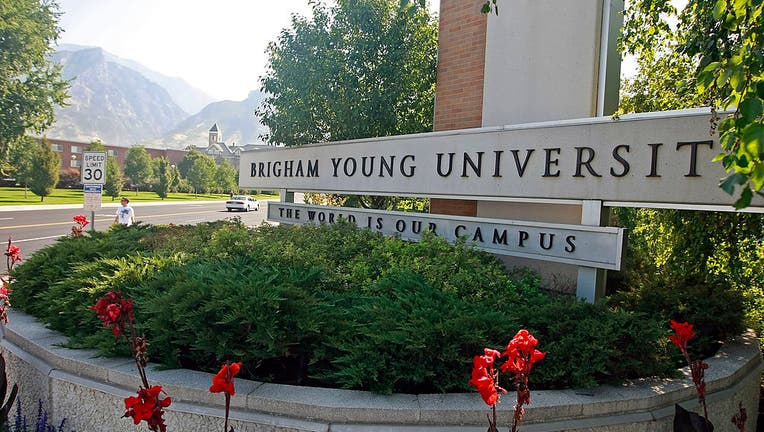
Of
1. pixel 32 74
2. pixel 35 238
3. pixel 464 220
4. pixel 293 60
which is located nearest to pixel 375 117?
pixel 293 60

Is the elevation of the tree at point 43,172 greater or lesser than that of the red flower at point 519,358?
greater

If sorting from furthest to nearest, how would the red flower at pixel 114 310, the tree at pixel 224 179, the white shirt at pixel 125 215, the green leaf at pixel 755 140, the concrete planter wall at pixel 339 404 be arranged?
the tree at pixel 224 179, the white shirt at pixel 125 215, the concrete planter wall at pixel 339 404, the red flower at pixel 114 310, the green leaf at pixel 755 140

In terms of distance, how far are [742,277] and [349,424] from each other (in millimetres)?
6749

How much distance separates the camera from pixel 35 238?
16094 millimetres

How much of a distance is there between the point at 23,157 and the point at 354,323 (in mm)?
45613

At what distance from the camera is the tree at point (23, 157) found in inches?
1174

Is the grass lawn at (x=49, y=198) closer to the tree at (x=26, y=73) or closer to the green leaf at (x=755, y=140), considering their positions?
the tree at (x=26, y=73)

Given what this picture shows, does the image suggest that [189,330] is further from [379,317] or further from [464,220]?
[464,220]

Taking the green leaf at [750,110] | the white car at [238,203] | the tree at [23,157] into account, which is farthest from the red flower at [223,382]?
the white car at [238,203]

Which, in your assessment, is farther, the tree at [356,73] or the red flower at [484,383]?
the tree at [356,73]

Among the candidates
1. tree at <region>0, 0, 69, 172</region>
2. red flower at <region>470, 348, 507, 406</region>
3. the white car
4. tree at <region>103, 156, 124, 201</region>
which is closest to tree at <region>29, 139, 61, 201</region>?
tree at <region>0, 0, 69, 172</region>

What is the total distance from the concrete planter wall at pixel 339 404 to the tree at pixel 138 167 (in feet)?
217

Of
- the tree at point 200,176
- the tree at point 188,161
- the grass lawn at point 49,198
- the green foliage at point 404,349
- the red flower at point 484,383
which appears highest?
the tree at point 188,161

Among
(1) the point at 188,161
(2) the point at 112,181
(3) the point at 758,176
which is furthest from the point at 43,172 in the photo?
(1) the point at 188,161
